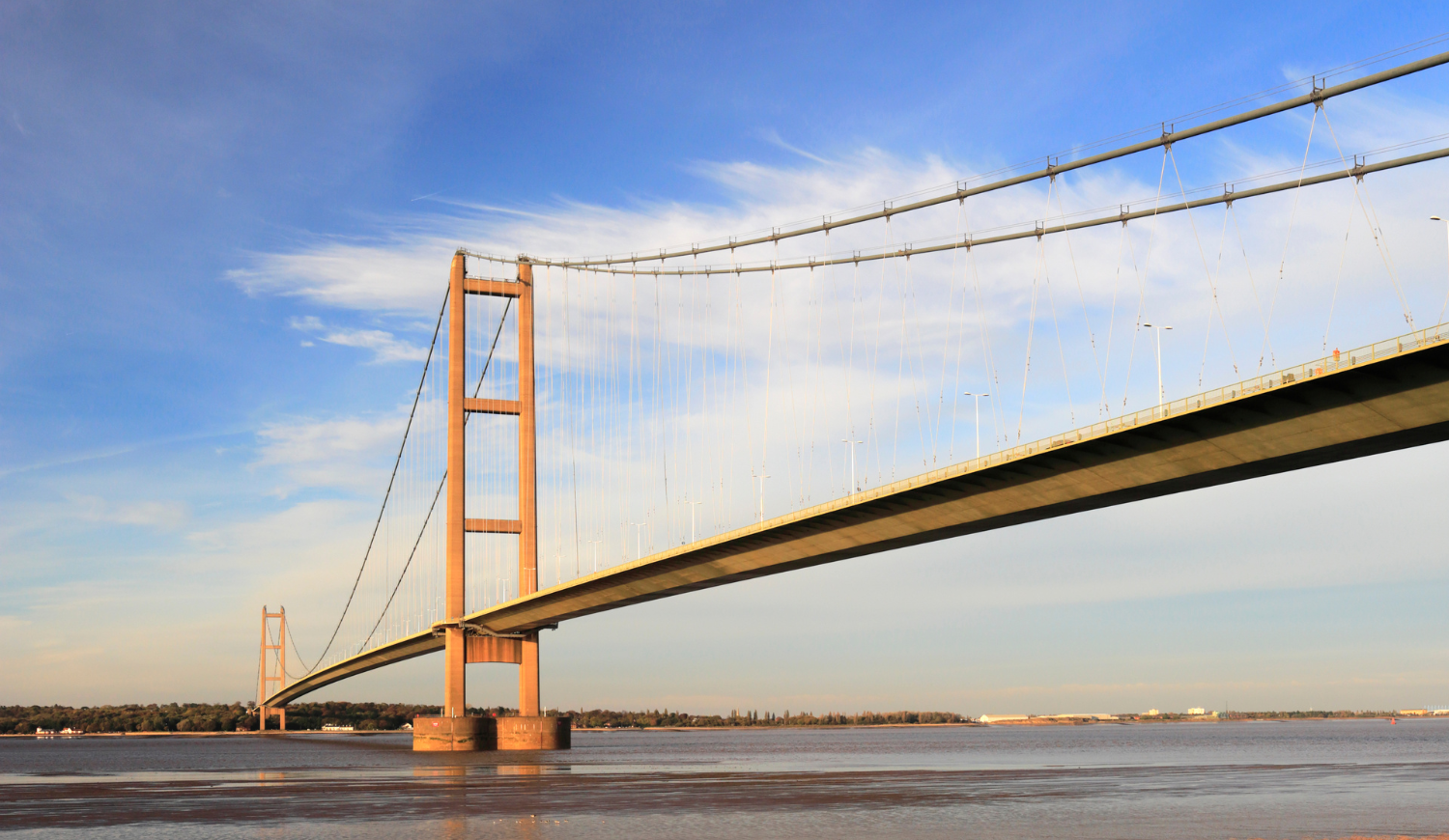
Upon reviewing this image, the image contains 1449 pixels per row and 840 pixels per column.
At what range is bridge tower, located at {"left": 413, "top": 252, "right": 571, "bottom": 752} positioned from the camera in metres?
71.4

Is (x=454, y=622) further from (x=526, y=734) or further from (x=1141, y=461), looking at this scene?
(x=1141, y=461)

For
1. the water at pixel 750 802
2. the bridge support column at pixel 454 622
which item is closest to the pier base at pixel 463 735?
the bridge support column at pixel 454 622

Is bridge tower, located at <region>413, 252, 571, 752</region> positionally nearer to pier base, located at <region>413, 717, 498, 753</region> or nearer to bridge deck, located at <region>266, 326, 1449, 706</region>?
pier base, located at <region>413, 717, 498, 753</region>

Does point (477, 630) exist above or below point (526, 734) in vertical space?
above

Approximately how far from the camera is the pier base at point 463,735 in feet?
232

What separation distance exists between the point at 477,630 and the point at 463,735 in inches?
237

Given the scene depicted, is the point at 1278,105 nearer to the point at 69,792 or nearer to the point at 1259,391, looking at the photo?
the point at 1259,391

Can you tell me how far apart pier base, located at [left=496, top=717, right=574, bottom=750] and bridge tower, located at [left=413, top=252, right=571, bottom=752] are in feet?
0.18

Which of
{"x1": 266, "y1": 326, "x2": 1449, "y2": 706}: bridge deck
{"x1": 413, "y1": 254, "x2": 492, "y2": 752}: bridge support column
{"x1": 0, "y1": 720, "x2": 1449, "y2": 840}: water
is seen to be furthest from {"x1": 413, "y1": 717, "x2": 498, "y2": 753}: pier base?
{"x1": 266, "y1": 326, "x2": 1449, "y2": 706}: bridge deck

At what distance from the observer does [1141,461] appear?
35.1 meters

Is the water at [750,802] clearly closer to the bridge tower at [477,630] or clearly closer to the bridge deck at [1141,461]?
the bridge deck at [1141,461]

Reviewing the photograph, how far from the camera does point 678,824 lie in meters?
27.7

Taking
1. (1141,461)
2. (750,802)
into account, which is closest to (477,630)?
(750,802)

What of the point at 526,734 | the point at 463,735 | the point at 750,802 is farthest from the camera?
the point at 526,734
